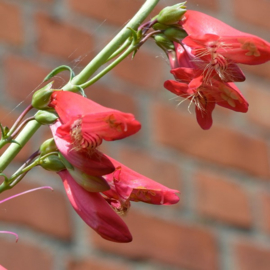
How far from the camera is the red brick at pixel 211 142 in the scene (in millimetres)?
1057

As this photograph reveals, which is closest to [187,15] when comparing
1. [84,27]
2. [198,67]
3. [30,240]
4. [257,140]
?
[198,67]

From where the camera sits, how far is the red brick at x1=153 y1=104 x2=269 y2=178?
41.6 inches

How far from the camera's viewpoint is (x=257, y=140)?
1.14 metres

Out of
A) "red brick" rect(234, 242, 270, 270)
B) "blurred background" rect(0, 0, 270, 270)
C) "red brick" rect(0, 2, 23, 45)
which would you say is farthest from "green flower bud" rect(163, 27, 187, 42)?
"red brick" rect(234, 242, 270, 270)

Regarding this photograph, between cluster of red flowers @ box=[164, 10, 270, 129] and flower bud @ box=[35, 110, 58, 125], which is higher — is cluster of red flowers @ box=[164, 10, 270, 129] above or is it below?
above

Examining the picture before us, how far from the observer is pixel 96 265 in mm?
899

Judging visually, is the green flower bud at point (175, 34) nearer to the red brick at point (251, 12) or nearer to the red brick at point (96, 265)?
the red brick at point (96, 265)

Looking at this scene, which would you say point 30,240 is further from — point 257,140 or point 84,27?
point 257,140

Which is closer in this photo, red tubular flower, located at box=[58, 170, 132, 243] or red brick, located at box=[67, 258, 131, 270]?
red tubular flower, located at box=[58, 170, 132, 243]

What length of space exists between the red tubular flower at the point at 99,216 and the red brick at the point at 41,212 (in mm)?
495

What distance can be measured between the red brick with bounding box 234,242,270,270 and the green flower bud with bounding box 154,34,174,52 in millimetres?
693

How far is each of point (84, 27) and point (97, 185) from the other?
2.31ft

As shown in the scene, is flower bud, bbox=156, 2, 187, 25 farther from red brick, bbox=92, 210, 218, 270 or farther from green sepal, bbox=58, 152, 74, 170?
red brick, bbox=92, 210, 218, 270

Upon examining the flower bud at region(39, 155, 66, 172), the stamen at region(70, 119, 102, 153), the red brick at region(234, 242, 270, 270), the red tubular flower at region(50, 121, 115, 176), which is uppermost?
the stamen at region(70, 119, 102, 153)
